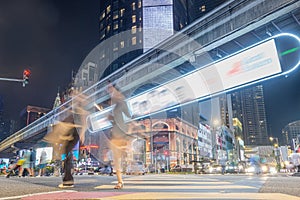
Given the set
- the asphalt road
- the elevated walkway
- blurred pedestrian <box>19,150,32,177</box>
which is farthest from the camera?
blurred pedestrian <box>19,150,32,177</box>

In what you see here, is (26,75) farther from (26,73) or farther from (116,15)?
(116,15)

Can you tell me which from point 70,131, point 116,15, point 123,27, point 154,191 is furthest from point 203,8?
point 154,191

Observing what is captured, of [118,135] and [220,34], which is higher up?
[220,34]

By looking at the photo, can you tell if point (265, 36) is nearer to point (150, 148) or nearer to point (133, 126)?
point (133, 126)

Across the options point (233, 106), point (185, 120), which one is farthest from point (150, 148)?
point (233, 106)

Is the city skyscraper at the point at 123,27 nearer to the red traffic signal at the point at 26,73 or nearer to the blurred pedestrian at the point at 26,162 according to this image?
the red traffic signal at the point at 26,73

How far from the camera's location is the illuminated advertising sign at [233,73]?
872 centimetres

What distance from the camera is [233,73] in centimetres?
1012

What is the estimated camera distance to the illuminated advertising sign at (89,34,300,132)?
8.72 m

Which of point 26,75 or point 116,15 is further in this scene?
point 116,15

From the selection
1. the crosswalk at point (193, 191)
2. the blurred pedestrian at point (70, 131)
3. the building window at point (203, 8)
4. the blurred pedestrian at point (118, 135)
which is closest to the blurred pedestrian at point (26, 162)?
the blurred pedestrian at point (70, 131)

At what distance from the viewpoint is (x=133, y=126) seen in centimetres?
486

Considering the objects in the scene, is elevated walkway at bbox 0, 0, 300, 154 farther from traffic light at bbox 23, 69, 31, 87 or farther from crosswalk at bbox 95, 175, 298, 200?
traffic light at bbox 23, 69, 31, 87

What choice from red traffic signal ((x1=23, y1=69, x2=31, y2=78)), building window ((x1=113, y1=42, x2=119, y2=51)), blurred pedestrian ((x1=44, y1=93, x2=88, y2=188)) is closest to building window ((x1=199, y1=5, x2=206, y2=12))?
building window ((x1=113, y1=42, x2=119, y2=51))
